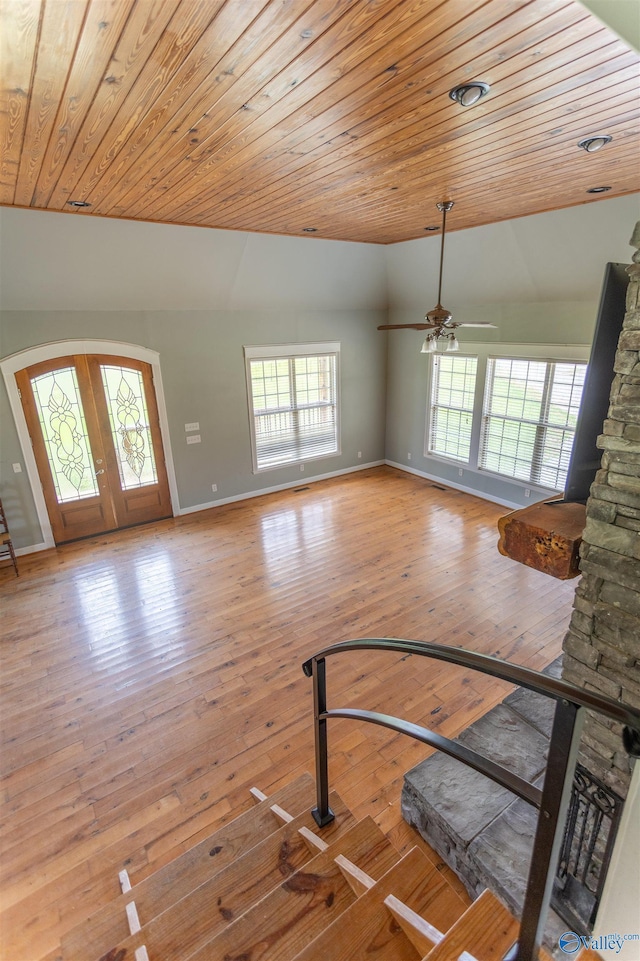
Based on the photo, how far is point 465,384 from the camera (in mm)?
7023

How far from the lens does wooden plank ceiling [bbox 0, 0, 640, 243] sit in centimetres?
153

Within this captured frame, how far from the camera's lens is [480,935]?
1199 mm

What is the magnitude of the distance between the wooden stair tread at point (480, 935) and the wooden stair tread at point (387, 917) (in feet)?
0.79

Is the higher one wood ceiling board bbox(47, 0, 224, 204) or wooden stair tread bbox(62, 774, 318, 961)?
wood ceiling board bbox(47, 0, 224, 204)

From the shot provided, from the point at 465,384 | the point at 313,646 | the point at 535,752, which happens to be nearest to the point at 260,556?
the point at 313,646

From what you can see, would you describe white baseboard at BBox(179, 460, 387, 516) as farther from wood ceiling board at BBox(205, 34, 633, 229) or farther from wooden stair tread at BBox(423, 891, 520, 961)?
wooden stair tread at BBox(423, 891, 520, 961)

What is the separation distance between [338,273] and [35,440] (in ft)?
15.4

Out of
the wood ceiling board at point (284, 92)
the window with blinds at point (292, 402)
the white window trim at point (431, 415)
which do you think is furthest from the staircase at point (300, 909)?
the white window trim at point (431, 415)

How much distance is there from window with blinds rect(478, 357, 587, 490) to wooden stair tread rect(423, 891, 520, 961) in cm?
543

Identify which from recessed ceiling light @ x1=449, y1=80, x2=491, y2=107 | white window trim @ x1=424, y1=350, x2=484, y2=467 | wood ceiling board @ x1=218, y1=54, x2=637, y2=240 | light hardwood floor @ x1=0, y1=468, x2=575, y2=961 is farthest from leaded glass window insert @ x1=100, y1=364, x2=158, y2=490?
recessed ceiling light @ x1=449, y1=80, x2=491, y2=107

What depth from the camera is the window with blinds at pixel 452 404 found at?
23.0 feet

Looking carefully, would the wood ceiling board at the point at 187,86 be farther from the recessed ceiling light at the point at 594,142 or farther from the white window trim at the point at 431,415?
the white window trim at the point at 431,415

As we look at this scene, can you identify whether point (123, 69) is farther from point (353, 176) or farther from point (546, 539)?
point (546, 539)

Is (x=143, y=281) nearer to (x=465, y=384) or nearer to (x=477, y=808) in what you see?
(x=465, y=384)
